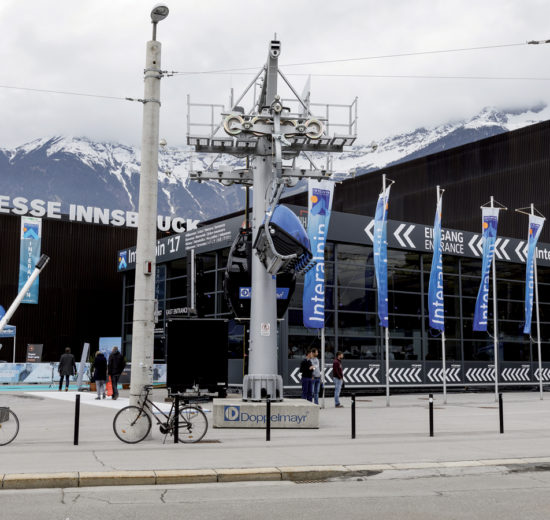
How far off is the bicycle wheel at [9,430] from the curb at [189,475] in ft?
11.1

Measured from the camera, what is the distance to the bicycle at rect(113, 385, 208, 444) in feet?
43.1

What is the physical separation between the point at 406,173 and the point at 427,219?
498 cm

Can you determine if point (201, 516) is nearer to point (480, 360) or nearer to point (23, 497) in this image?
point (23, 497)

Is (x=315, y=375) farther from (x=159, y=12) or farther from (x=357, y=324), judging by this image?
(x=159, y=12)

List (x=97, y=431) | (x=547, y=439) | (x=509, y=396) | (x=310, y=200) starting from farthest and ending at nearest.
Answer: (x=509, y=396) < (x=310, y=200) < (x=97, y=431) < (x=547, y=439)

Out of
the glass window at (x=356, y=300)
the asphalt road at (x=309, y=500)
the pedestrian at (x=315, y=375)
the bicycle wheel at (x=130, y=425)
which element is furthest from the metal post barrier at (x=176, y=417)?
the glass window at (x=356, y=300)

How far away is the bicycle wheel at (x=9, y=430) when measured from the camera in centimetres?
1270

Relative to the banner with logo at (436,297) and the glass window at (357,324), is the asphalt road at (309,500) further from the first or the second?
the glass window at (357,324)

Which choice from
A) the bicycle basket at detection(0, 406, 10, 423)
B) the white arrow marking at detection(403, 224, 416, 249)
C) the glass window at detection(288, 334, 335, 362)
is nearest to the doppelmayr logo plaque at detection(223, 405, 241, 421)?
the bicycle basket at detection(0, 406, 10, 423)

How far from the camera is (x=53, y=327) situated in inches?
1929

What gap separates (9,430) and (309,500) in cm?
669

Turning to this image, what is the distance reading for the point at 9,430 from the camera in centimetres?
1277

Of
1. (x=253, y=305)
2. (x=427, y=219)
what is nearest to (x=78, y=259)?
(x=427, y=219)

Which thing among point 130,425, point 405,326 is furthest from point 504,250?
point 130,425
